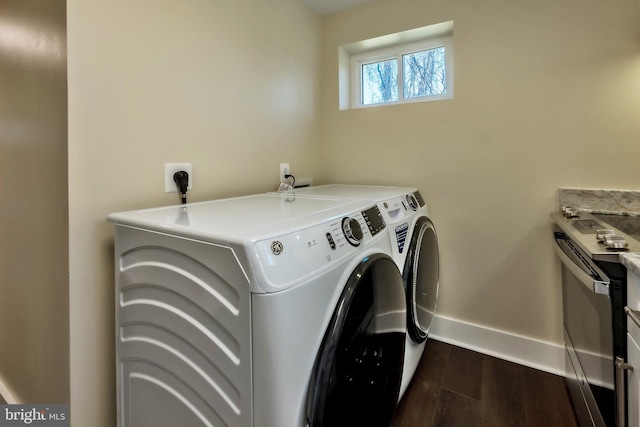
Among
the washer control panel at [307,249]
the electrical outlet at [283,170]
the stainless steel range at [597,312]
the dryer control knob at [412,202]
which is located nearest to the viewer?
the washer control panel at [307,249]

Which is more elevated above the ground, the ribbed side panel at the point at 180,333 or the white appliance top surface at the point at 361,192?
the white appliance top surface at the point at 361,192

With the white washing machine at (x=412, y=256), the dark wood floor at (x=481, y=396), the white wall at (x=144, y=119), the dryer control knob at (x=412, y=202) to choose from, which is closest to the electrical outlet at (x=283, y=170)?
the white wall at (x=144, y=119)

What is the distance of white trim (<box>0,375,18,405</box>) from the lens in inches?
55.1

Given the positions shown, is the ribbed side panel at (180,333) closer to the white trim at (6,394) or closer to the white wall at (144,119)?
the white wall at (144,119)

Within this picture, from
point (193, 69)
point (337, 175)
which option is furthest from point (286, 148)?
point (193, 69)

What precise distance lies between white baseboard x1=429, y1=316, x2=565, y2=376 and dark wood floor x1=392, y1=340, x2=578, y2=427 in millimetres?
49

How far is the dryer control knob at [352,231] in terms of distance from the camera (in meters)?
0.86

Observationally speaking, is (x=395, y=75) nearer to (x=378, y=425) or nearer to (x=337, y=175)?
(x=337, y=175)

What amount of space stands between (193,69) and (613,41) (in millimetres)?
1912

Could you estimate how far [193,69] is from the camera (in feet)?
4.31

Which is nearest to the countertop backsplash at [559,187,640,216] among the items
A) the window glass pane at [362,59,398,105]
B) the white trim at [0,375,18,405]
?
the window glass pane at [362,59,398,105]

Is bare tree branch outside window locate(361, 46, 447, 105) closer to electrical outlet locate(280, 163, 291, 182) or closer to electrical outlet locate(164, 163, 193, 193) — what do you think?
electrical outlet locate(280, 163, 291, 182)

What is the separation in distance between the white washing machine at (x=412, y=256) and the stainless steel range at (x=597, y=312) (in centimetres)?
54

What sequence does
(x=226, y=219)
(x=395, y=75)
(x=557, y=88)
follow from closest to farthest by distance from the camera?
1. (x=226, y=219)
2. (x=557, y=88)
3. (x=395, y=75)
